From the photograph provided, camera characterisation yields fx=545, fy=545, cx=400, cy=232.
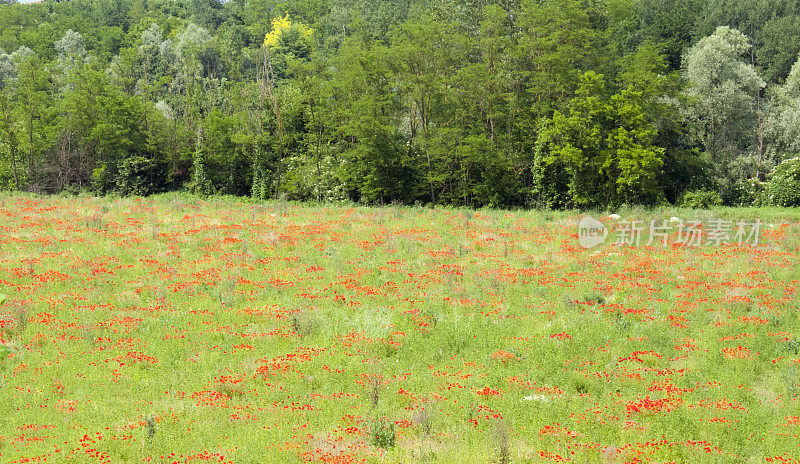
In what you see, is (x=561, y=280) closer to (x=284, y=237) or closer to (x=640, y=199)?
(x=284, y=237)

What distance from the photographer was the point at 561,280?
18234 millimetres

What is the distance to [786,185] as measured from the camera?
42281mm

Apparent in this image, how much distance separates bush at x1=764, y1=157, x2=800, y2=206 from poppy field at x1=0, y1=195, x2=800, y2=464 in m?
23.1

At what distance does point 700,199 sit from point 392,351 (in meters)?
41.9

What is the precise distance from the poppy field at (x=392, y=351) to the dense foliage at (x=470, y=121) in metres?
23.4

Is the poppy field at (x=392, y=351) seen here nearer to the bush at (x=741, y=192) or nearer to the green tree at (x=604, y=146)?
the green tree at (x=604, y=146)

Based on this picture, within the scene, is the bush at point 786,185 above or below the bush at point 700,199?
above

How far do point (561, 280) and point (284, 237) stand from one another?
1192 cm

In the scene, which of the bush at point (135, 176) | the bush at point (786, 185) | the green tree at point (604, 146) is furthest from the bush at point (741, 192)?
the bush at point (135, 176)

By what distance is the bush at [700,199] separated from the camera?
44969 mm

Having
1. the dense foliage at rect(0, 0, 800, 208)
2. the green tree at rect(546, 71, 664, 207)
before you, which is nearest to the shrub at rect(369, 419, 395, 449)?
the dense foliage at rect(0, 0, 800, 208)

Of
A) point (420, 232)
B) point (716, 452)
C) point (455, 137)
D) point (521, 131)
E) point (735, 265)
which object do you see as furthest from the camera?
point (521, 131)

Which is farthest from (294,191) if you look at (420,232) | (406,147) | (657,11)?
(657,11)

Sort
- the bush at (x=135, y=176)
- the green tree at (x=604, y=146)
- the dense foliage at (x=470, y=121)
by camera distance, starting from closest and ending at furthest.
Answer: the green tree at (x=604, y=146), the dense foliage at (x=470, y=121), the bush at (x=135, y=176)
